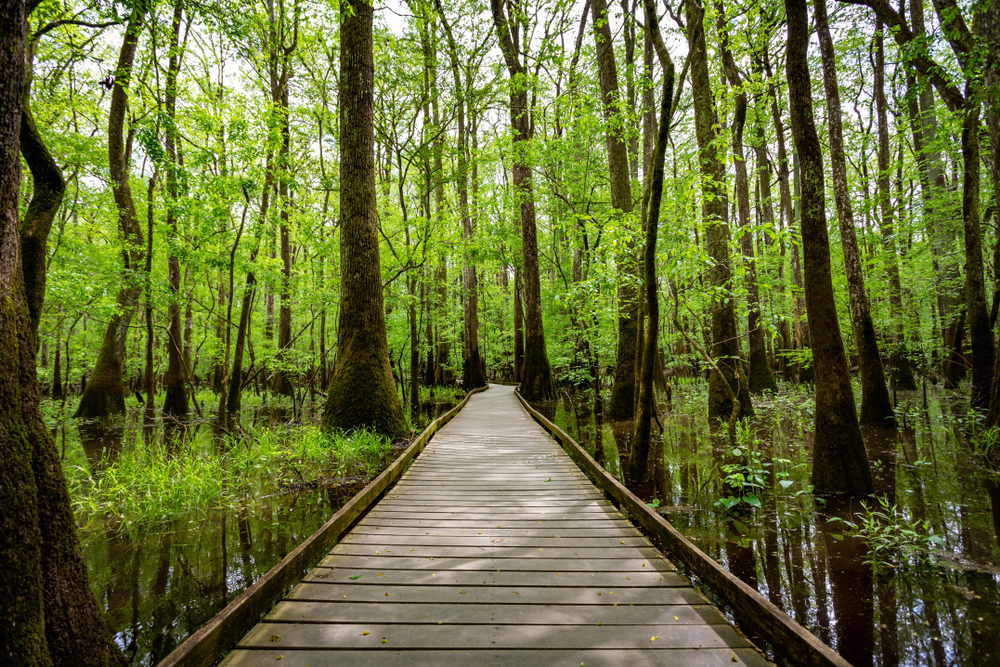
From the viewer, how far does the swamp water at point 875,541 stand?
259 centimetres

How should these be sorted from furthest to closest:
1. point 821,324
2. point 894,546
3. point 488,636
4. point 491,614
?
point 821,324
point 894,546
point 491,614
point 488,636

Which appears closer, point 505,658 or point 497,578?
point 505,658

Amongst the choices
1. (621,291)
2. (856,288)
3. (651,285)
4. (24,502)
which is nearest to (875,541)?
(651,285)

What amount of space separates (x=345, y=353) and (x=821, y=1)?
342 inches

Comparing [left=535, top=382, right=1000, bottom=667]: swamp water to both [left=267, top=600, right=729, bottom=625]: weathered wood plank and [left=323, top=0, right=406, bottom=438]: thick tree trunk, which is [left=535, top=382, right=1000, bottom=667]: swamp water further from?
[left=323, top=0, right=406, bottom=438]: thick tree trunk

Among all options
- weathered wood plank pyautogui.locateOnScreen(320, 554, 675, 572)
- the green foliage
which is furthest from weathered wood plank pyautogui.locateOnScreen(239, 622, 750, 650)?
the green foliage

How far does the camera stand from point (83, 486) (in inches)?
209

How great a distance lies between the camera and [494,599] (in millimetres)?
2559

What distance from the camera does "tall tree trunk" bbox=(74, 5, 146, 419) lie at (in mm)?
9500

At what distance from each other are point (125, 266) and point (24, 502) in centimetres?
1124

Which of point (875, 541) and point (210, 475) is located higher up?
point (210, 475)

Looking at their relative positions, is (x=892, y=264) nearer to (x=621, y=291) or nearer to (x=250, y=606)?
(x=621, y=291)

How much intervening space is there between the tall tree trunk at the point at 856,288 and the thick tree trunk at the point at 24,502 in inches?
372

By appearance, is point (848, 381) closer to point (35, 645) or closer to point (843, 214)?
point (843, 214)
